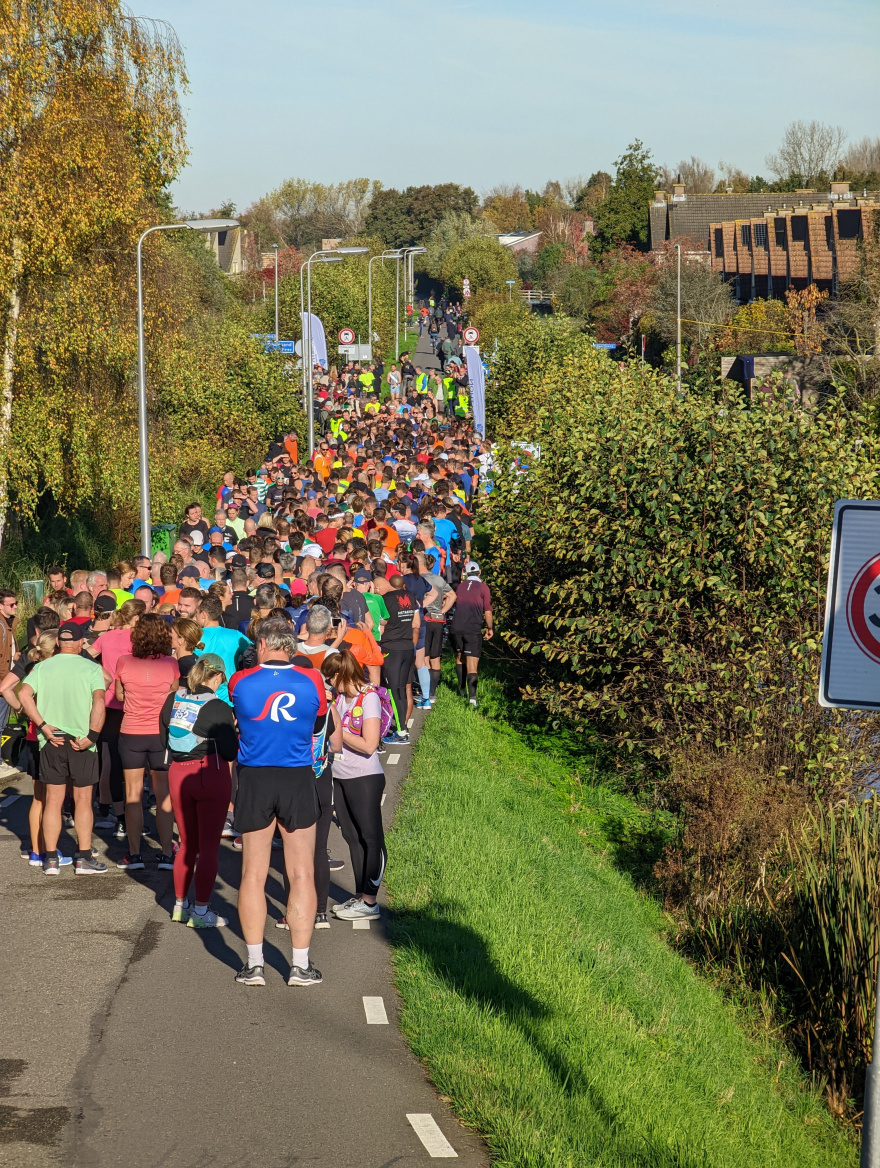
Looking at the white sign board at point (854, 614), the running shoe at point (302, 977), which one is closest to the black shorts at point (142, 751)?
the running shoe at point (302, 977)

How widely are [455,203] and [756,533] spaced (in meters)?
121

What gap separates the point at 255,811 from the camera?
694 cm

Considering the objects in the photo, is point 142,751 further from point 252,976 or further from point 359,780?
point 252,976

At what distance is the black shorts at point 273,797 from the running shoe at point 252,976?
861mm

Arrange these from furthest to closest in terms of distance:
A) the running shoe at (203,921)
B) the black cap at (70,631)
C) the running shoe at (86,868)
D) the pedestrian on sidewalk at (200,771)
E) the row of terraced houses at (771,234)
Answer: the row of terraced houses at (771,234) < the running shoe at (86,868) < the black cap at (70,631) < the running shoe at (203,921) < the pedestrian on sidewalk at (200,771)

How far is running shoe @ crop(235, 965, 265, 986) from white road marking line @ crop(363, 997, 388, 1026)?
0.61 m

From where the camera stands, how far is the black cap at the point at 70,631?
9062 millimetres

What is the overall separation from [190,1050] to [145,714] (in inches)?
123

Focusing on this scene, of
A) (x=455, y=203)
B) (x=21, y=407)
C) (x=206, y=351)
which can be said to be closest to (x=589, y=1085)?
(x=21, y=407)

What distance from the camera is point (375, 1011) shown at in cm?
693

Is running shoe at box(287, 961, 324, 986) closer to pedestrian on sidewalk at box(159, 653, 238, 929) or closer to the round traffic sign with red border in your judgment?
pedestrian on sidewalk at box(159, 653, 238, 929)

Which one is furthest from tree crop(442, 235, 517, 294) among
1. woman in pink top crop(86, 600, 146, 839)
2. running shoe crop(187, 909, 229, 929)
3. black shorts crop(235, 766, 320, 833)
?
black shorts crop(235, 766, 320, 833)

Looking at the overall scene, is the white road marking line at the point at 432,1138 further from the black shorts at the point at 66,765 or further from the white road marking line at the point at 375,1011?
the black shorts at the point at 66,765

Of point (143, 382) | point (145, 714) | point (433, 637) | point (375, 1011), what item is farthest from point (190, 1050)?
point (143, 382)
